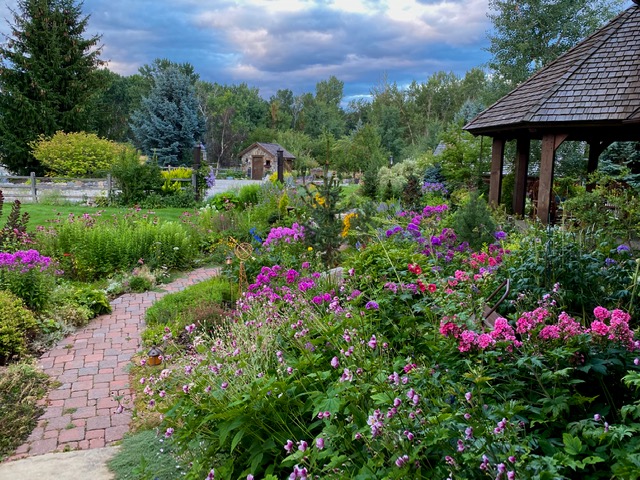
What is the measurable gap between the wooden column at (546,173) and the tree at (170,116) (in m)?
20.5

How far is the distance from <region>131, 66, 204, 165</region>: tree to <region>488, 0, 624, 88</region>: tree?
50.7 feet

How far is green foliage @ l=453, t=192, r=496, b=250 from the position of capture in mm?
5883

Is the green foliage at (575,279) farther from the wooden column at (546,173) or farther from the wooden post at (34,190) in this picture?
the wooden post at (34,190)

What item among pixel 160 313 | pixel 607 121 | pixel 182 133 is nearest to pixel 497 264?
pixel 160 313

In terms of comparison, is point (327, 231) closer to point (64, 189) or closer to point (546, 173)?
point (546, 173)

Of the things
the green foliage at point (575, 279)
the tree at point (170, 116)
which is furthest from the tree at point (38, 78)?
the green foliage at point (575, 279)

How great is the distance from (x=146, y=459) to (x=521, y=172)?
909 centimetres

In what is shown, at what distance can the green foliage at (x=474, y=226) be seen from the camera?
19.3 ft

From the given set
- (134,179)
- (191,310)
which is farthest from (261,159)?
(191,310)

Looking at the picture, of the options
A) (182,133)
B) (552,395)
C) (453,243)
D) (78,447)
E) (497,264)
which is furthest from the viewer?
(182,133)

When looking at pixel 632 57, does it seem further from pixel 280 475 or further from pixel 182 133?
pixel 182 133

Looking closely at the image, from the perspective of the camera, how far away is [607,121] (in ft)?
25.3

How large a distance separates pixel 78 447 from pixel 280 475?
176 cm

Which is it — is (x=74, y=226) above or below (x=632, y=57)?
below
